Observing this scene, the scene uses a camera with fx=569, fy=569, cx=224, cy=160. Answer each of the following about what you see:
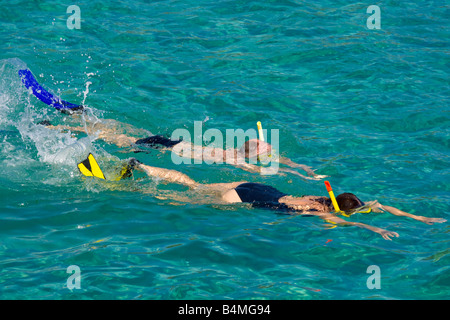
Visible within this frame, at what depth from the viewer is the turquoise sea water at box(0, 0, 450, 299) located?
571 cm

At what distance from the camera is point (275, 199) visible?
6965 millimetres

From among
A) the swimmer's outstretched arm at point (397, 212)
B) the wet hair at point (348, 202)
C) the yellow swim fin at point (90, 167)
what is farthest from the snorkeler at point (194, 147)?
the wet hair at point (348, 202)

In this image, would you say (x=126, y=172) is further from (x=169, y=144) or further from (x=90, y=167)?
(x=169, y=144)

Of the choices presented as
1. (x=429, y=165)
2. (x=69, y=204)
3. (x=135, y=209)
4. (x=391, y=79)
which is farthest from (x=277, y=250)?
(x=391, y=79)

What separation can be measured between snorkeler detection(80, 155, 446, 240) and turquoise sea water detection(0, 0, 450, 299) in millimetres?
126

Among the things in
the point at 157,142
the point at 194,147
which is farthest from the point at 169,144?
the point at 194,147

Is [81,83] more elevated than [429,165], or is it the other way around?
[81,83]

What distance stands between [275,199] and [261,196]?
17 cm

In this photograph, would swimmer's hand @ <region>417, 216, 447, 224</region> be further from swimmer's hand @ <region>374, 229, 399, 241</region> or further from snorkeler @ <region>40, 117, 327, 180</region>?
snorkeler @ <region>40, 117, 327, 180</region>

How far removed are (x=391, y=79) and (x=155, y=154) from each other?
16.0ft

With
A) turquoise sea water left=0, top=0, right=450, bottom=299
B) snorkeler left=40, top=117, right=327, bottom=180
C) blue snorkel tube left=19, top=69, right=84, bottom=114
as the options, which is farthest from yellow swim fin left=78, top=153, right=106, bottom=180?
blue snorkel tube left=19, top=69, right=84, bottom=114

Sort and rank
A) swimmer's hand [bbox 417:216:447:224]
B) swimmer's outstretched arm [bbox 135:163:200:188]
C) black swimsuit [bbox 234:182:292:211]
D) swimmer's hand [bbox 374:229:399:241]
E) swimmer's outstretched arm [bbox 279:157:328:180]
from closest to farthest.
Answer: swimmer's hand [bbox 374:229:399:241], swimmer's hand [bbox 417:216:447:224], black swimsuit [bbox 234:182:292:211], swimmer's outstretched arm [bbox 135:163:200:188], swimmer's outstretched arm [bbox 279:157:328:180]

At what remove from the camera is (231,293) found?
537 centimetres
